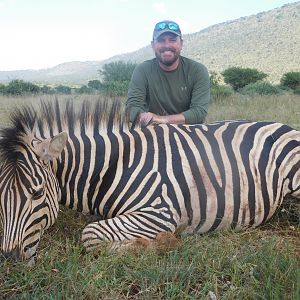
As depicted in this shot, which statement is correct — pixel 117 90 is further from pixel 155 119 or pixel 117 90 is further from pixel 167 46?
pixel 155 119

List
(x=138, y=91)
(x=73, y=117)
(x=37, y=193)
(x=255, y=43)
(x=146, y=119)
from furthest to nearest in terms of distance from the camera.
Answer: (x=255, y=43) → (x=138, y=91) → (x=146, y=119) → (x=73, y=117) → (x=37, y=193)

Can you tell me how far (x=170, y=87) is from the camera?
4527 millimetres

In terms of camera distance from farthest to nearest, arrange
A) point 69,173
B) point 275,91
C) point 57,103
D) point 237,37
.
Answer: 1. point 237,37
2. point 275,91
3. point 57,103
4. point 69,173

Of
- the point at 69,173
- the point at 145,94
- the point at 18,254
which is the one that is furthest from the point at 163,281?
the point at 145,94

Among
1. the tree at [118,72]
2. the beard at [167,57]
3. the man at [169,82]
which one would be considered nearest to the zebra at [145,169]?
the man at [169,82]

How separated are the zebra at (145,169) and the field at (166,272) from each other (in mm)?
150

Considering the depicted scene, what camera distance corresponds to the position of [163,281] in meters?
2.05

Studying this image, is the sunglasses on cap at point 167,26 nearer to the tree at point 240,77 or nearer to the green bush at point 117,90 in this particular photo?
the green bush at point 117,90

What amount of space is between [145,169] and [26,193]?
0.82 m

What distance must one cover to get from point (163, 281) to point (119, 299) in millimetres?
240

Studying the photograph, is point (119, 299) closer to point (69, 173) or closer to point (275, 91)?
point (69, 173)

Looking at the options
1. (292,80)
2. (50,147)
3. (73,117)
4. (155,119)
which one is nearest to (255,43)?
(292,80)

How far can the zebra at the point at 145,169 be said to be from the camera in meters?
2.41

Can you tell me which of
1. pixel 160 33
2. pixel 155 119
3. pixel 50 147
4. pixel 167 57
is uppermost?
pixel 160 33
